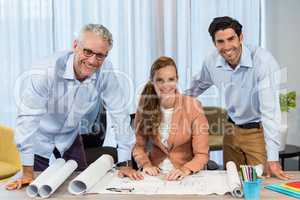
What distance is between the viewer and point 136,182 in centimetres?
169

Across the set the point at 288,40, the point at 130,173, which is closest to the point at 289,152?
the point at 288,40

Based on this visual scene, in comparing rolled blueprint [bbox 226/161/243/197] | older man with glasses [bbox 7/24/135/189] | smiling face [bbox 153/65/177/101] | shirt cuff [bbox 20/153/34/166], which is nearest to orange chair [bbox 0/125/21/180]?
older man with glasses [bbox 7/24/135/189]

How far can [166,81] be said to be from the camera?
191 centimetres

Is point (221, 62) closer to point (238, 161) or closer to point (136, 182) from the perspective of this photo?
point (238, 161)

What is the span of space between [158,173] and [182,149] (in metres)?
0.18

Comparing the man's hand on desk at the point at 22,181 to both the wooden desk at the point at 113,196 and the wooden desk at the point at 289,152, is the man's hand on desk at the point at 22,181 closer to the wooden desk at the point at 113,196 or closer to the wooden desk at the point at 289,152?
the wooden desk at the point at 113,196

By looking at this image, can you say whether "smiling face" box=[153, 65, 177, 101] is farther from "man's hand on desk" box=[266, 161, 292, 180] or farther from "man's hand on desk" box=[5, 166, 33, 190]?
"man's hand on desk" box=[5, 166, 33, 190]

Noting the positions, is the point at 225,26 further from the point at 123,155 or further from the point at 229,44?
the point at 123,155

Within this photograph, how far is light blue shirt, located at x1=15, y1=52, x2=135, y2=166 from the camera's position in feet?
6.38

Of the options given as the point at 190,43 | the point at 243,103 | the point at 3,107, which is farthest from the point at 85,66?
the point at 3,107

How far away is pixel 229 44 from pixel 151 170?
0.73m

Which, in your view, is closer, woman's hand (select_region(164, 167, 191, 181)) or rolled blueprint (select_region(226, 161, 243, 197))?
rolled blueprint (select_region(226, 161, 243, 197))

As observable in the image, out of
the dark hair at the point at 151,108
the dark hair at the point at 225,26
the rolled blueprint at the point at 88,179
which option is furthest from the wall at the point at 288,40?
the rolled blueprint at the point at 88,179

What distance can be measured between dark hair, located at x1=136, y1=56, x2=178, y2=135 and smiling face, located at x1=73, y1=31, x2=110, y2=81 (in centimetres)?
27
